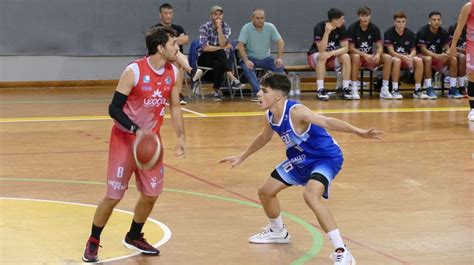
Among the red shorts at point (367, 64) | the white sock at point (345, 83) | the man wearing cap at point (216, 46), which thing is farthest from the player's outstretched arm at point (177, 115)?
the red shorts at point (367, 64)

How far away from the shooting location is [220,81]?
19875 mm

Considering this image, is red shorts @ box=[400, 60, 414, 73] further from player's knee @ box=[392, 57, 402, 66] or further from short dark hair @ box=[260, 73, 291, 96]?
short dark hair @ box=[260, 73, 291, 96]

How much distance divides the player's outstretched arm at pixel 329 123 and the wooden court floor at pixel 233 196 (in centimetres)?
104

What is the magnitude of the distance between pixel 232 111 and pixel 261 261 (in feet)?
34.2

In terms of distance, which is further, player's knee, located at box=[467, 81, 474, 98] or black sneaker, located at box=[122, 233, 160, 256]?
player's knee, located at box=[467, 81, 474, 98]

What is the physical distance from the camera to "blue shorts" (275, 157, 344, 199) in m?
7.88

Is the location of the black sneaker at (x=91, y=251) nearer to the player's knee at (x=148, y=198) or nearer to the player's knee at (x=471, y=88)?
the player's knee at (x=148, y=198)

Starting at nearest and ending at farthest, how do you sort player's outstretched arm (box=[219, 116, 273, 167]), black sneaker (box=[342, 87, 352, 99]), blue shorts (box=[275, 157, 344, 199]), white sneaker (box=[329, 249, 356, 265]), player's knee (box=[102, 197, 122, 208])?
white sneaker (box=[329, 249, 356, 265]), player's knee (box=[102, 197, 122, 208]), blue shorts (box=[275, 157, 344, 199]), player's outstretched arm (box=[219, 116, 273, 167]), black sneaker (box=[342, 87, 352, 99])

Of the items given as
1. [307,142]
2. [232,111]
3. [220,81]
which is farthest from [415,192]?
[220,81]

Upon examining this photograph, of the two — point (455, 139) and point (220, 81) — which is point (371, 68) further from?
point (455, 139)

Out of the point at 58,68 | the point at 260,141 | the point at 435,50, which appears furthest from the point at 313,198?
the point at 58,68

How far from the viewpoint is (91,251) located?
7.66 m

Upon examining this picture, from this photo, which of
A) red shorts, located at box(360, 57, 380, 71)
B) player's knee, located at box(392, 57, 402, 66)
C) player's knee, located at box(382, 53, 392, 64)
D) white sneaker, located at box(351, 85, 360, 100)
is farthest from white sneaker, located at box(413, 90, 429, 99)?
white sneaker, located at box(351, 85, 360, 100)

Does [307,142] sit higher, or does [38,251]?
[307,142]
